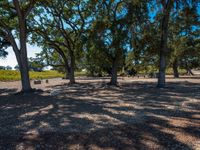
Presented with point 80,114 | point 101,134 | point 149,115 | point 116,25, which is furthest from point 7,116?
point 116,25

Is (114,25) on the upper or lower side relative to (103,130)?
upper

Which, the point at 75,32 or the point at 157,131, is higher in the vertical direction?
the point at 75,32

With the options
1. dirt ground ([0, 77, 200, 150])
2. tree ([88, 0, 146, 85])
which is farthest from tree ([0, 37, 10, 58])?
dirt ground ([0, 77, 200, 150])

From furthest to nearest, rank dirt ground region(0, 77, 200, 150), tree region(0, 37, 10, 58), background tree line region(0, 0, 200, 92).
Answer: tree region(0, 37, 10, 58), background tree line region(0, 0, 200, 92), dirt ground region(0, 77, 200, 150)

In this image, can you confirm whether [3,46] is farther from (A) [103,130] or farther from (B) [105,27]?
(A) [103,130]

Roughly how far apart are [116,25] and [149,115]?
35.9 ft

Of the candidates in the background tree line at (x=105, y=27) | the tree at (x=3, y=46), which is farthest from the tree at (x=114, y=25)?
the tree at (x=3, y=46)

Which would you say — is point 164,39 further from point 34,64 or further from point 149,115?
point 34,64

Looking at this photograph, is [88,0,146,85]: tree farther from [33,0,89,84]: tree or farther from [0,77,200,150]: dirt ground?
[0,77,200,150]: dirt ground

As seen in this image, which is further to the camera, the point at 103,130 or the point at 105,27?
the point at 105,27

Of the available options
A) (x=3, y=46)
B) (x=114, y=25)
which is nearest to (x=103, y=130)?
(x=114, y=25)

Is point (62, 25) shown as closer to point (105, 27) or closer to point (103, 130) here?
point (105, 27)

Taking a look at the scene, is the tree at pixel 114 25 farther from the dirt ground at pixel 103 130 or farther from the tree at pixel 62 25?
the dirt ground at pixel 103 130

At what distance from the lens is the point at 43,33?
20.9 m
